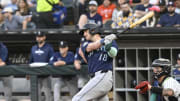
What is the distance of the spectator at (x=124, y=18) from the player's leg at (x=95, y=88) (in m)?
3.29

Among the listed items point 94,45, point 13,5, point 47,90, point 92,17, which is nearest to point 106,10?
point 92,17

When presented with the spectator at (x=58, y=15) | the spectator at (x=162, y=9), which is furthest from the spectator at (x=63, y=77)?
the spectator at (x=162, y=9)

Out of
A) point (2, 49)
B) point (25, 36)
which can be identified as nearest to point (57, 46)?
point (25, 36)

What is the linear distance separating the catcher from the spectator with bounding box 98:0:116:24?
5.39 m

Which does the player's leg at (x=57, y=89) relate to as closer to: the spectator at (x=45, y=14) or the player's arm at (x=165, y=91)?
the spectator at (x=45, y=14)

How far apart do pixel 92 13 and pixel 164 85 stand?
16.9 feet

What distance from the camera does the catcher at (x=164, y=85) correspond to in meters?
5.95

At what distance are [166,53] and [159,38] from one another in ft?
1.04

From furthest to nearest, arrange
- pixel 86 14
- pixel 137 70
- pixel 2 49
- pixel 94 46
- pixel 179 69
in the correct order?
pixel 86 14 < pixel 2 49 < pixel 137 70 < pixel 179 69 < pixel 94 46

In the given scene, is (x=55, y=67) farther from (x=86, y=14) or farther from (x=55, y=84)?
(x=86, y=14)

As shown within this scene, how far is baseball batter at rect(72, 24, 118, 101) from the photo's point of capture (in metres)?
7.03

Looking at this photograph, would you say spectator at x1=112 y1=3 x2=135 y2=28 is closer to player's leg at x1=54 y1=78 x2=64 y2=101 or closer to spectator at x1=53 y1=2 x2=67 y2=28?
spectator at x1=53 y1=2 x2=67 y2=28

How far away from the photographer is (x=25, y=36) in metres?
11.3

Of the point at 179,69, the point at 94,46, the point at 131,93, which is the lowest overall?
A: the point at 131,93
